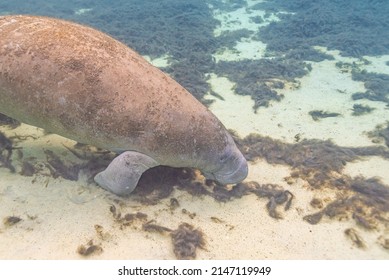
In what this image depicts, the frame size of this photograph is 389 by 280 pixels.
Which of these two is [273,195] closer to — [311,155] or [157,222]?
[311,155]

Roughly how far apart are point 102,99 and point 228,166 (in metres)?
1.94

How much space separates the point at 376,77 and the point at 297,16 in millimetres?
8135

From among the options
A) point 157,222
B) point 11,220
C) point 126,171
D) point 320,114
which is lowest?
point 320,114

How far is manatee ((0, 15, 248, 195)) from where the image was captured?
161 inches

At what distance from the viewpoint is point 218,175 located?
4.76m

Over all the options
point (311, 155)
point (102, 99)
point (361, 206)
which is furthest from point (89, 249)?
point (311, 155)

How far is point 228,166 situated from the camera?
15.3 feet

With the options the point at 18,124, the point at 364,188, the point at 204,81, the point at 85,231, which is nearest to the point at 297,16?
the point at 204,81

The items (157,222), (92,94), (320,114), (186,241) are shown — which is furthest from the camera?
(320,114)

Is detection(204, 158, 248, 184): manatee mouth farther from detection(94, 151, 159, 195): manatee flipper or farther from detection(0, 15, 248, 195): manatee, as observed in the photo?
detection(94, 151, 159, 195): manatee flipper

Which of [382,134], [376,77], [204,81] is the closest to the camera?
[382,134]

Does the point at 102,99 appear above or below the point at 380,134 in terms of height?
above

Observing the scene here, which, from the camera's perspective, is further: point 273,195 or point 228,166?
point 273,195
